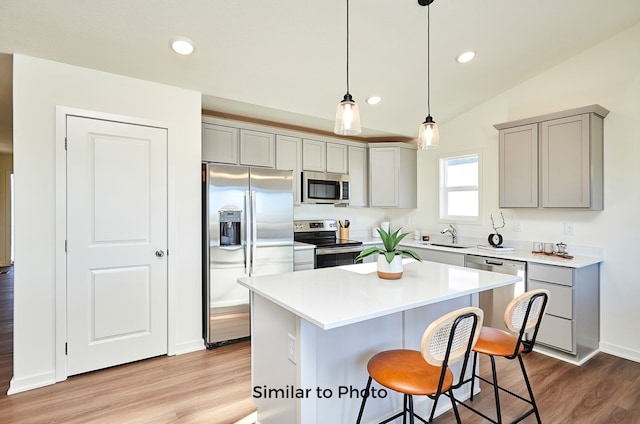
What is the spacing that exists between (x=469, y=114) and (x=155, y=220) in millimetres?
3759

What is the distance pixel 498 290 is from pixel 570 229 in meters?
0.94

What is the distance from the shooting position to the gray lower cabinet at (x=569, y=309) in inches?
109

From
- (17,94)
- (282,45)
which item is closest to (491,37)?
(282,45)

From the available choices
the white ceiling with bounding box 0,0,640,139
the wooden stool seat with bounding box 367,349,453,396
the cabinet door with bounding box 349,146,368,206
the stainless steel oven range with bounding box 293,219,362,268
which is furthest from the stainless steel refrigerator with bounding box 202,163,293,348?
the wooden stool seat with bounding box 367,349,453,396

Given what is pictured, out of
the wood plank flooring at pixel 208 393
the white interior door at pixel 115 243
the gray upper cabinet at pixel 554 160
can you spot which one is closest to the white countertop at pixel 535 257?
the gray upper cabinet at pixel 554 160

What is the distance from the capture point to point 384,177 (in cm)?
466

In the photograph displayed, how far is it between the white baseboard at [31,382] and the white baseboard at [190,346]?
880 mm

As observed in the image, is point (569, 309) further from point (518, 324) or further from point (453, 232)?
point (453, 232)

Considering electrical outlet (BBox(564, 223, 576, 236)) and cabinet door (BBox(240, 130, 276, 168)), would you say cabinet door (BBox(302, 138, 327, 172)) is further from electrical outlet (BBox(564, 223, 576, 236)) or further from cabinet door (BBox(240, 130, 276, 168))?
electrical outlet (BBox(564, 223, 576, 236))

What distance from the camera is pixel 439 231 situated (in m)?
4.52

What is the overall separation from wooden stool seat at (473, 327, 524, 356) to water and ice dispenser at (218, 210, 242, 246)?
86.7 inches

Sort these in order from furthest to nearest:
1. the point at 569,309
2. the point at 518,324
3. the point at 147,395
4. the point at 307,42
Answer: the point at 569,309
the point at 307,42
the point at 147,395
the point at 518,324

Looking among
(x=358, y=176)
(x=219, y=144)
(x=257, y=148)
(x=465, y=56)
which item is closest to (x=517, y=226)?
(x=465, y=56)

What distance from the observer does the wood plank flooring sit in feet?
6.79
